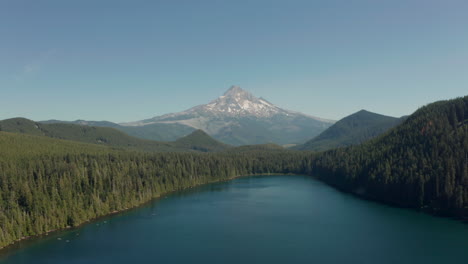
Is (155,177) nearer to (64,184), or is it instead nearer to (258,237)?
(64,184)

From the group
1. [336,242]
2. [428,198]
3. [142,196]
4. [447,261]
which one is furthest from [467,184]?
[142,196]

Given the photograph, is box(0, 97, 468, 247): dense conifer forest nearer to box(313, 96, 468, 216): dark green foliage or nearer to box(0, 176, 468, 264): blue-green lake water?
box(313, 96, 468, 216): dark green foliage

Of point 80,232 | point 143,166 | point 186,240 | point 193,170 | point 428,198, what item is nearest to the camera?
point 186,240

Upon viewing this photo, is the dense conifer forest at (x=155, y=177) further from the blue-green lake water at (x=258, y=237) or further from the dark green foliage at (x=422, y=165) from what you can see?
the blue-green lake water at (x=258, y=237)

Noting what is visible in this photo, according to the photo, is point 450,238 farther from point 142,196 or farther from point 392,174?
point 142,196

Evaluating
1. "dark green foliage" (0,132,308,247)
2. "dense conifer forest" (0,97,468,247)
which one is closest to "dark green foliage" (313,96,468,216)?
"dense conifer forest" (0,97,468,247)

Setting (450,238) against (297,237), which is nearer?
(450,238)
